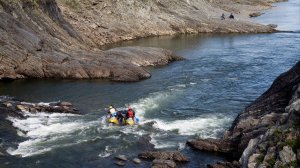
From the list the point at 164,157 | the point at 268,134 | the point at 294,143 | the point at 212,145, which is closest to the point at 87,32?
the point at 212,145

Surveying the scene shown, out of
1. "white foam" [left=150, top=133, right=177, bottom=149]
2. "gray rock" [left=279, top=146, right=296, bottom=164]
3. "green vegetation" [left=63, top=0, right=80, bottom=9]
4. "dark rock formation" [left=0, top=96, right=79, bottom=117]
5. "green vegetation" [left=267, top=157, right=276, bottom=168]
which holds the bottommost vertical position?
"white foam" [left=150, top=133, right=177, bottom=149]

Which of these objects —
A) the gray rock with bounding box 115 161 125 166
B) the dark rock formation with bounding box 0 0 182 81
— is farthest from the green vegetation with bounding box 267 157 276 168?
the dark rock formation with bounding box 0 0 182 81

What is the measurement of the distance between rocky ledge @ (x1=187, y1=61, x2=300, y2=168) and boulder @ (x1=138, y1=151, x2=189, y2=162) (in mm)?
2238

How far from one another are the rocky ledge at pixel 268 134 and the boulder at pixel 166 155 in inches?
88.1

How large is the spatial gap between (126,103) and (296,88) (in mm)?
19185

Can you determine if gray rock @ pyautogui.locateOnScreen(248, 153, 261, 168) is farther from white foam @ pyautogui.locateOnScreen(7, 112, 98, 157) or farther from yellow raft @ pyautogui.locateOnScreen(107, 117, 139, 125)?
yellow raft @ pyautogui.locateOnScreen(107, 117, 139, 125)

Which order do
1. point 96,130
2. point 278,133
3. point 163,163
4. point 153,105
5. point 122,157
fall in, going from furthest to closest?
point 153,105, point 96,130, point 122,157, point 163,163, point 278,133

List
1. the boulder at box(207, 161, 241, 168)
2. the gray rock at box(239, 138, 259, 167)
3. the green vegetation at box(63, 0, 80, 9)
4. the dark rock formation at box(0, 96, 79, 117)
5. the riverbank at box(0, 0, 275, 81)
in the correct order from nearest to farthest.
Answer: the gray rock at box(239, 138, 259, 167) < the boulder at box(207, 161, 241, 168) < the dark rock formation at box(0, 96, 79, 117) < the riverbank at box(0, 0, 275, 81) < the green vegetation at box(63, 0, 80, 9)

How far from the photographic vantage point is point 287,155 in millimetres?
23438

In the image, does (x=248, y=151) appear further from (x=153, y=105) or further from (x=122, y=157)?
(x=153, y=105)

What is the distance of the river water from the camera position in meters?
32.6

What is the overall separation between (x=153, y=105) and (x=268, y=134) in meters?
19.6

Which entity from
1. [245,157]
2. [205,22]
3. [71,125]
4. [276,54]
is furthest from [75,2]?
[245,157]

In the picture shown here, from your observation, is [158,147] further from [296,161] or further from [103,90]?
Result: [103,90]
